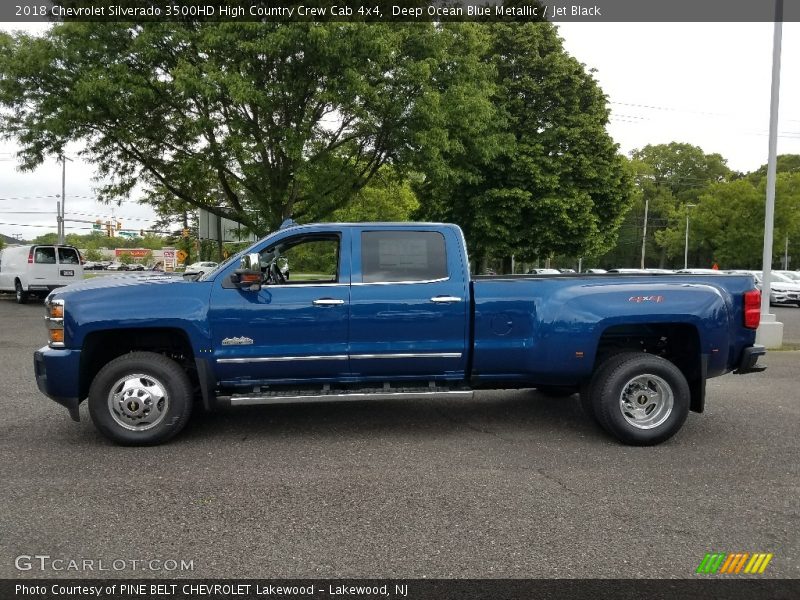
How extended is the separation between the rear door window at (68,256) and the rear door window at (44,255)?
21 cm

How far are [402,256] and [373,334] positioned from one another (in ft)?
2.50

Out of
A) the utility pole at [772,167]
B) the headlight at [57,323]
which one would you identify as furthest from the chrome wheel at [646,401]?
the utility pole at [772,167]

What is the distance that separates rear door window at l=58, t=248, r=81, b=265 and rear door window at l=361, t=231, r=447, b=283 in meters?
19.4

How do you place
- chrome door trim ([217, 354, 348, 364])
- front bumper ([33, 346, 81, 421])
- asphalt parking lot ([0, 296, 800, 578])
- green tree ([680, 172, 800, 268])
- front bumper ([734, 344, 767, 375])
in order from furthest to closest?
green tree ([680, 172, 800, 268]) → front bumper ([734, 344, 767, 375]) → chrome door trim ([217, 354, 348, 364]) → front bumper ([33, 346, 81, 421]) → asphalt parking lot ([0, 296, 800, 578])

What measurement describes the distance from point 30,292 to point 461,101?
16.0m

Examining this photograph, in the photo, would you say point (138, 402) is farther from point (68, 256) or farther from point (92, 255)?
point (92, 255)

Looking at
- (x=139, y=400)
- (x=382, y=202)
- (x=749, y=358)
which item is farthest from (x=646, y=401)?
(x=382, y=202)

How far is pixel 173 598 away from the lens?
2.94m

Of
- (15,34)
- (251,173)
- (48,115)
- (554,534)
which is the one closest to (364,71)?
(251,173)

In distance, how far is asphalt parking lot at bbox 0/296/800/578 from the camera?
10.9 feet

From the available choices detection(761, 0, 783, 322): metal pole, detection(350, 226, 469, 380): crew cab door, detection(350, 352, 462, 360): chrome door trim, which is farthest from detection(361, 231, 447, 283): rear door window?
detection(761, 0, 783, 322): metal pole

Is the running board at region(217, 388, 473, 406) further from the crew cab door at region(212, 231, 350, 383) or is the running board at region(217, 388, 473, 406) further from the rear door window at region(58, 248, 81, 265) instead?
the rear door window at region(58, 248, 81, 265)

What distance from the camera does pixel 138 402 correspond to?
519cm

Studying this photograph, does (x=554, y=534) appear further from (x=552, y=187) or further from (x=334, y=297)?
(x=552, y=187)
